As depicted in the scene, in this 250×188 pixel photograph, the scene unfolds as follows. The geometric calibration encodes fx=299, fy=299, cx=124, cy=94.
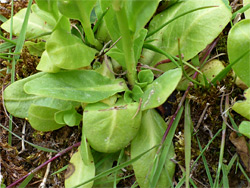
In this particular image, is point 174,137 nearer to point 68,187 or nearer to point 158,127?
point 158,127

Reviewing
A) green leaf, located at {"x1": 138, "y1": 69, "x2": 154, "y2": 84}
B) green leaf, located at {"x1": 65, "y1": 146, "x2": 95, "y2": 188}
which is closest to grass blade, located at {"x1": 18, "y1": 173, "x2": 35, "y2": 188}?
green leaf, located at {"x1": 65, "y1": 146, "x2": 95, "y2": 188}

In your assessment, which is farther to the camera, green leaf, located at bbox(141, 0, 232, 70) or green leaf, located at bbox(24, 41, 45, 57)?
green leaf, located at bbox(24, 41, 45, 57)

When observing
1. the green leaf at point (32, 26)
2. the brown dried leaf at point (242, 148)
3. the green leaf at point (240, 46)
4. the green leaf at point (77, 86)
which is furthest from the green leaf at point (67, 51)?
the brown dried leaf at point (242, 148)

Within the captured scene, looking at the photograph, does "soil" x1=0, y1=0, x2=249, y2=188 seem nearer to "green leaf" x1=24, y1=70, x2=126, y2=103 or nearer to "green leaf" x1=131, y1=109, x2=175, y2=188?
"green leaf" x1=131, y1=109, x2=175, y2=188

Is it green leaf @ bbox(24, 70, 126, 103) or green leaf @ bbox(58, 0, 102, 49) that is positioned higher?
green leaf @ bbox(58, 0, 102, 49)

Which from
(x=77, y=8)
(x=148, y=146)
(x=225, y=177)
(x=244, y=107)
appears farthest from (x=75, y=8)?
(x=225, y=177)

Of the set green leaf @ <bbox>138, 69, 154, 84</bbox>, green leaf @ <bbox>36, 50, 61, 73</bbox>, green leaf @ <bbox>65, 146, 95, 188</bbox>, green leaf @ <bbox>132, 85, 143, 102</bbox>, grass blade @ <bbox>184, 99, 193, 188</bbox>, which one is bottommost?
green leaf @ <bbox>65, 146, 95, 188</bbox>

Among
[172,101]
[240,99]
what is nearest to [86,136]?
[172,101]
